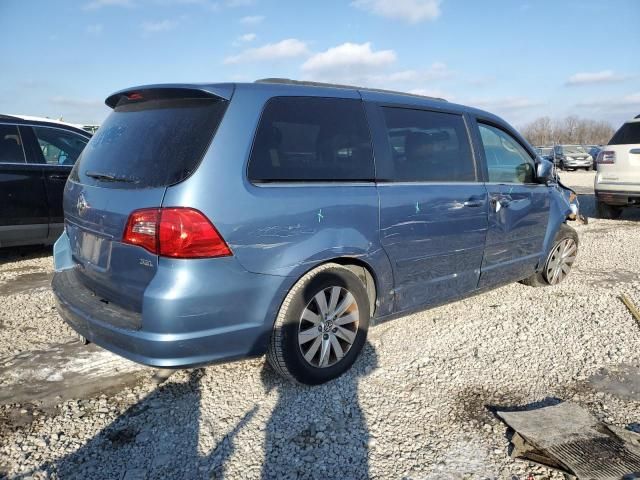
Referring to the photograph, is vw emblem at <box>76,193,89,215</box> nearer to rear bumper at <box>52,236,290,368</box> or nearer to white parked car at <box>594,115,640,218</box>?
rear bumper at <box>52,236,290,368</box>

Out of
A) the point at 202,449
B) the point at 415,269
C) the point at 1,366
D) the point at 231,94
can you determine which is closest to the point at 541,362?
the point at 415,269

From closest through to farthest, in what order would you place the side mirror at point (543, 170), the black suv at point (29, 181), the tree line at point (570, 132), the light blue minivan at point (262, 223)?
the light blue minivan at point (262, 223) < the side mirror at point (543, 170) < the black suv at point (29, 181) < the tree line at point (570, 132)

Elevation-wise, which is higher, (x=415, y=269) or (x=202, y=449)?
(x=415, y=269)

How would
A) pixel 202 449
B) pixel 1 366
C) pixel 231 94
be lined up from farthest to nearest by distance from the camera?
pixel 1 366 → pixel 231 94 → pixel 202 449

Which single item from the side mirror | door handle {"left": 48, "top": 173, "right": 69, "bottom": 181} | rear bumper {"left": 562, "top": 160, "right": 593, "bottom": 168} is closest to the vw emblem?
door handle {"left": 48, "top": 173, "right": 69, "bottom": 181}

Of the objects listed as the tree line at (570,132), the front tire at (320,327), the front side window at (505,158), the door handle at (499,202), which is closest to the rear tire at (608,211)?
the front side window at (505,158)

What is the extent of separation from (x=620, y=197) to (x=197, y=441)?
8.70 meters

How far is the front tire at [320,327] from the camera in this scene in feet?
9.20

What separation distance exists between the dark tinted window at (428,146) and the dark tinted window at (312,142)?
29cm

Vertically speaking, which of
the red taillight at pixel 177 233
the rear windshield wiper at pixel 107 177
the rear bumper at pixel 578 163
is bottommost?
the red taillight at pixel 177 233

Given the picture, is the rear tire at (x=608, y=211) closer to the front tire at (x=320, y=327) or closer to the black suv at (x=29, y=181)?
the front tire at (x=320, y=327)

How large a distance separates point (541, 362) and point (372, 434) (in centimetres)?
157

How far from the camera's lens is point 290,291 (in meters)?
2.79

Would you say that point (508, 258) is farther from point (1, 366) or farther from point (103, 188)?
point (1, 366)
